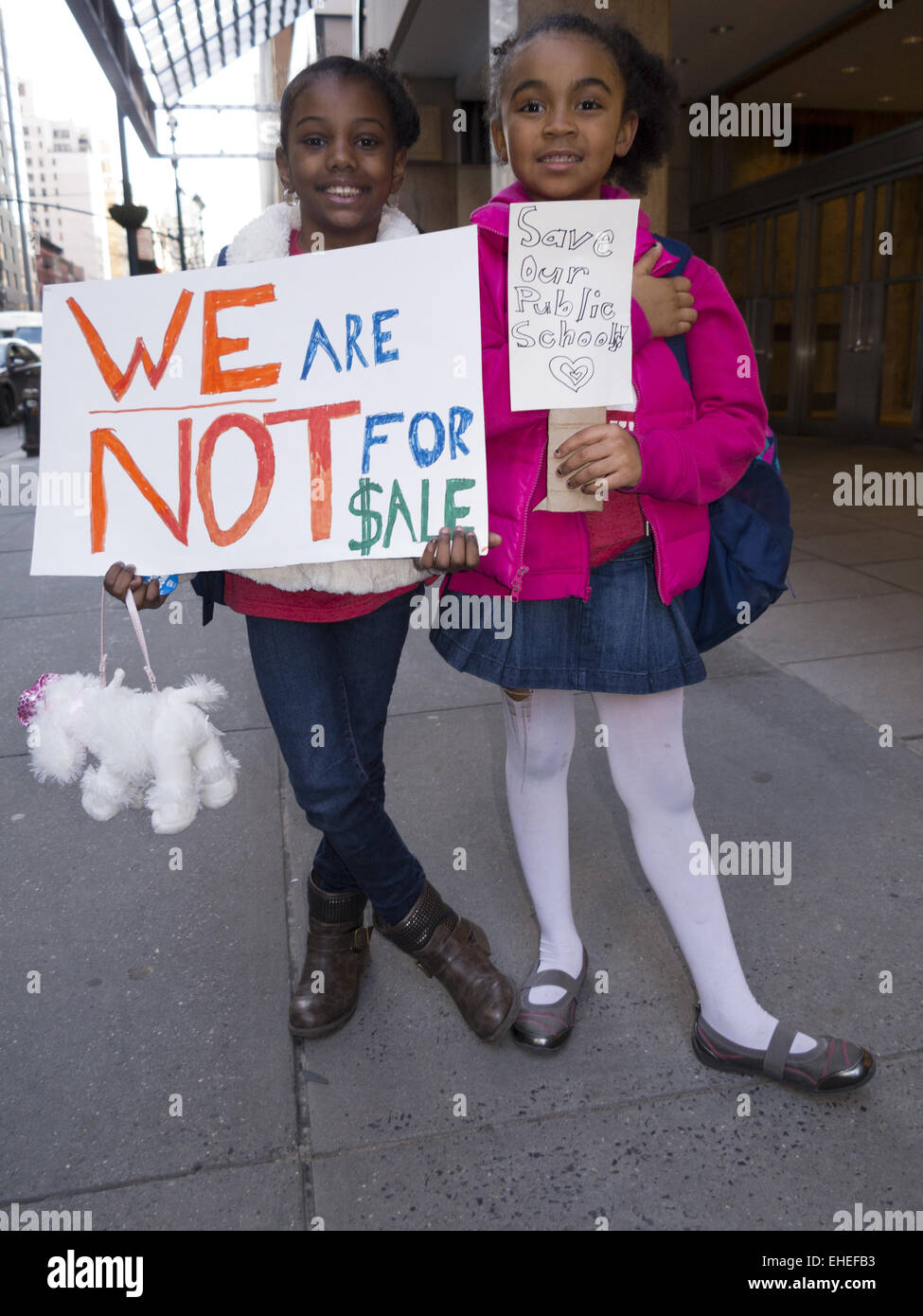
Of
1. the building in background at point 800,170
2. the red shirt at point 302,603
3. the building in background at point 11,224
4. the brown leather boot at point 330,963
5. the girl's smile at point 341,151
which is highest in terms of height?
the building in background at point 11,224

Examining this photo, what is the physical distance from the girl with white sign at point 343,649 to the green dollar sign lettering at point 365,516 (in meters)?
0.09

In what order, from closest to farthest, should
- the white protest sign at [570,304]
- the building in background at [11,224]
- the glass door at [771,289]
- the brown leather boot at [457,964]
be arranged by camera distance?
the white protest sign at [570,304]
the brown leather boot at [457,964]
the glass door at [771,289]
the building in background at [11,224]

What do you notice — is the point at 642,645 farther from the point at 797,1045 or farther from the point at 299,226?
the point at 299,226

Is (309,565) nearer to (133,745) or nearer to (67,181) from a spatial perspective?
(133,745)

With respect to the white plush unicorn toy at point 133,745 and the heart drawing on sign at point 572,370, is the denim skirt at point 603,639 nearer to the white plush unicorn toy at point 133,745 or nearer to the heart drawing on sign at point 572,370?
the heart drawing on sign at point 572,370

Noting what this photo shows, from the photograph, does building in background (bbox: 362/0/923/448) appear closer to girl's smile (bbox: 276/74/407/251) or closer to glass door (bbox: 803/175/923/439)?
glass door (bbox: 803/175/923/439)

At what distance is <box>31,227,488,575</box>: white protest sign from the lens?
176 cm

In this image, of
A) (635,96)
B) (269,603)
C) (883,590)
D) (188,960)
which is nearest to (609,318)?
(635,96)

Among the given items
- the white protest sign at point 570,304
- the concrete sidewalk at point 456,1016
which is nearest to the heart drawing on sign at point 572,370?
the white protest sign at point 570,304

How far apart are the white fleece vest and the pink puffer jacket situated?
0.18 m

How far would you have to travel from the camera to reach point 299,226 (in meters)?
1.92

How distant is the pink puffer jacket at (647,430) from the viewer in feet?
5.70

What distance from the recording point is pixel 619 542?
1838mm

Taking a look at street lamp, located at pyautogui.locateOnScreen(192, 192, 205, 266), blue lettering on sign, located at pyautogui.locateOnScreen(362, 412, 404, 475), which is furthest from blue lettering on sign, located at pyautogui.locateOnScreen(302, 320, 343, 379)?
street lamp, located at pyautogui.locateOnScreen(192, 192, 205, 266)
